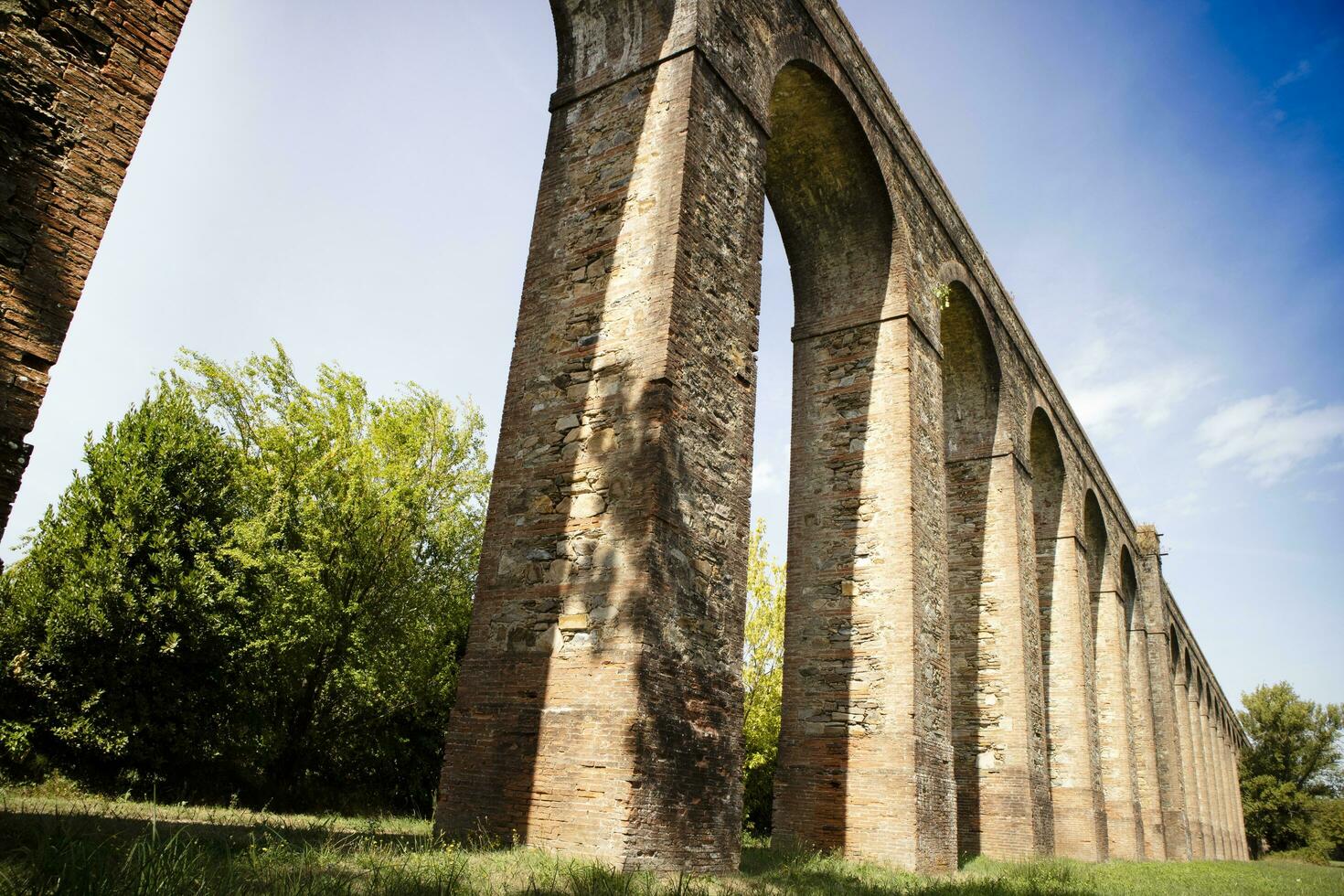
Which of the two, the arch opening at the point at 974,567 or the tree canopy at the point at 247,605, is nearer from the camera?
the tree canopy at the point at 247,605

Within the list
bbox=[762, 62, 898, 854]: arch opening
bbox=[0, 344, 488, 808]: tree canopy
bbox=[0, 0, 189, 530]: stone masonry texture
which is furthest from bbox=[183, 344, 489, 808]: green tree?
bbox=[0, 0, 189, 530]: stone masonry texture

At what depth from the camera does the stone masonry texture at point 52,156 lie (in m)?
4.10

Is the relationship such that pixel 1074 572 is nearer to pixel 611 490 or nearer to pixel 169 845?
pixel 611 490

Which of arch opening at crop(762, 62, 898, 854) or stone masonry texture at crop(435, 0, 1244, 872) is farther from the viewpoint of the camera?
arch opening at crop(762, 62, 898, 854)

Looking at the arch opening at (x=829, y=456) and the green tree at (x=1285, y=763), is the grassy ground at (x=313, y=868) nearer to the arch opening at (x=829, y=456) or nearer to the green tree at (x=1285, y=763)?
the arch opening at (x=829, y=456)

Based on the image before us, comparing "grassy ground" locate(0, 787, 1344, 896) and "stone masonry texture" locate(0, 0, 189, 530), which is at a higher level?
"stone masonry texture" locate(0, 0, 189, 530)

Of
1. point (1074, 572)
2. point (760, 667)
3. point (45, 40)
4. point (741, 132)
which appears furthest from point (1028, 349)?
point (45, 40)

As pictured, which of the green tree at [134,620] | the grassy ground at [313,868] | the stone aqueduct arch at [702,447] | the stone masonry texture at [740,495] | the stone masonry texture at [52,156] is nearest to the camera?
the grassy ground at [313,868]

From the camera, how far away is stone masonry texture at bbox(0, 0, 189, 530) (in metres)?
4.10

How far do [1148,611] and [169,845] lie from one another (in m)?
31.4

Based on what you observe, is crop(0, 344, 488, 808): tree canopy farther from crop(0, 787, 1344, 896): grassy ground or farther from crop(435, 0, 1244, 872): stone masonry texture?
crop(435, 0, 1244, 872): stone masonry texture

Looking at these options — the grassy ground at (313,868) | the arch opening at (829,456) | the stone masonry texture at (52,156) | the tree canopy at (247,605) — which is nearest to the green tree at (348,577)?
the tree canopy at (247,605)

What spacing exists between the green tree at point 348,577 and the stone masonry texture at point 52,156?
9.42 meters

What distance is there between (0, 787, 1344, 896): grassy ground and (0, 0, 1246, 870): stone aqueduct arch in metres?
0.52
